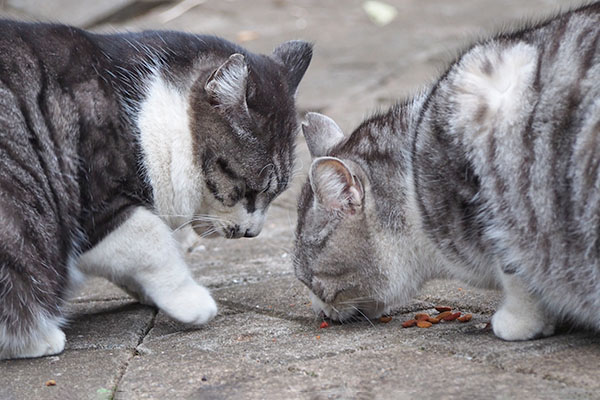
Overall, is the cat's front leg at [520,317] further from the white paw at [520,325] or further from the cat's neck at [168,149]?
the cat's neck at [168,149]

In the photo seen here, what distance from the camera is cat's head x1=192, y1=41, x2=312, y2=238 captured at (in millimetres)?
3154

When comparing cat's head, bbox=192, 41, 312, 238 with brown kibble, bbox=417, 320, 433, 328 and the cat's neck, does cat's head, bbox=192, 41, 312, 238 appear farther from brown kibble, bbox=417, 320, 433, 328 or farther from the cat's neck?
brown kibble, bbox=417, 320, 433, 328

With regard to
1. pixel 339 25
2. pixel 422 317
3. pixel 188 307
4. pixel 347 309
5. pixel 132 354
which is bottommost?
pixel 132 354

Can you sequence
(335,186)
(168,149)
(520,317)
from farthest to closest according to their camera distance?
(168,149) < (335,186) < (520,317)

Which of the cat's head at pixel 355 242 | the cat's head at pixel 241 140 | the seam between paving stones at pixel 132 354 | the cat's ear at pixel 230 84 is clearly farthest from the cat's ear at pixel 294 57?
the seam between paving stones at pixel 132 354

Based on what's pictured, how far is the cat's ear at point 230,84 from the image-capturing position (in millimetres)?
3084

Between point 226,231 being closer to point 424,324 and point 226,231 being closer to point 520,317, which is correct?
point 424,324

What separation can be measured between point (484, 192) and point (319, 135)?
0.91 meters

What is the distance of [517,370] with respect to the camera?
236 cm

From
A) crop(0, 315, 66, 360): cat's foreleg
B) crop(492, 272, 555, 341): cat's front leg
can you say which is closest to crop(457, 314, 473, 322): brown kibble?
crop(492, 272, 555, 341): cat's front leg

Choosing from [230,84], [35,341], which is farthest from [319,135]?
[35,341]

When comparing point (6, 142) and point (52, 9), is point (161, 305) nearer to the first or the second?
point (6, 142)

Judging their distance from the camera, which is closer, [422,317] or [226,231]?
[422,317]

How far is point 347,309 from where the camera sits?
305 centimetres
